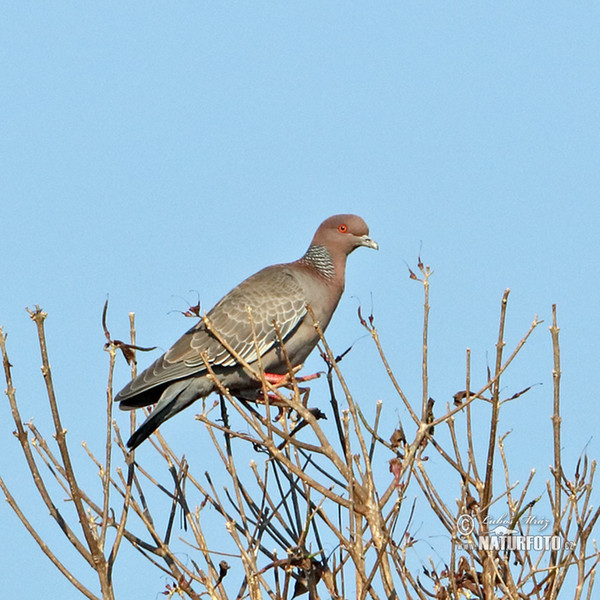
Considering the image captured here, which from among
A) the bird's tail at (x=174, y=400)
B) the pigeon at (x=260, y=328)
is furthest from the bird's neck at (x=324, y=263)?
the bird's tail at (x=174, y=400)

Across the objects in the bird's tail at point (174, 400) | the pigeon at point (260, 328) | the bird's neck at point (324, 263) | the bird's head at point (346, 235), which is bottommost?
the bird's tail at point (174, 400)

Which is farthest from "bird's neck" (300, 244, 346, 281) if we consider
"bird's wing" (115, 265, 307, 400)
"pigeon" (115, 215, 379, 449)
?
"bird's wing" (115, 265, 307, 400)

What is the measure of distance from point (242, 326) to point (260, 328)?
0.15m

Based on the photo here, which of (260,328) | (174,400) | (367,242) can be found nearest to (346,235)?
(367,242)

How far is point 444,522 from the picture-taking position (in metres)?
3.60

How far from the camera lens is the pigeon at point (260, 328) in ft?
20.1

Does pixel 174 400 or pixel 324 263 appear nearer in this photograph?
pixel 174 400

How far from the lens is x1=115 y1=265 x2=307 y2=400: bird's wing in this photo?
615 cm

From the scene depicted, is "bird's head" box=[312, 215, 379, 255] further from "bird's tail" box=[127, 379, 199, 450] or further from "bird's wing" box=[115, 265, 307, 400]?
"bird's tail" box=[127, 379, 199, 450]

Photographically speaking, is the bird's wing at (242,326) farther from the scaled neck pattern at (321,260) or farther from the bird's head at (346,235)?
the bird's head at (346,235)

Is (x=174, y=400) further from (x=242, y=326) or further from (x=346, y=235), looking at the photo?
(x=346, y=235)

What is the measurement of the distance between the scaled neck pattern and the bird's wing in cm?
24

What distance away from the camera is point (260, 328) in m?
6.53

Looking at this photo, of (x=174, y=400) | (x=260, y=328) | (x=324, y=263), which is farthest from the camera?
(x=324, y=263)
